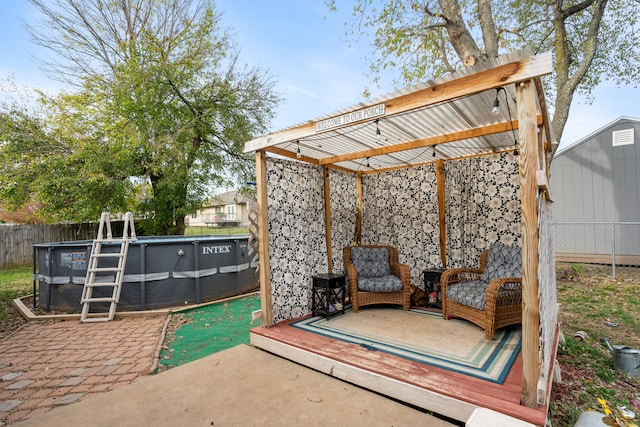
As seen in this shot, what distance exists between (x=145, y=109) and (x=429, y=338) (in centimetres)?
976

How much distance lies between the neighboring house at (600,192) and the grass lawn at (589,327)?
0.65 metres

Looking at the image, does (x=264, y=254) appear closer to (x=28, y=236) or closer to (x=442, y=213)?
(x=442, y=213)

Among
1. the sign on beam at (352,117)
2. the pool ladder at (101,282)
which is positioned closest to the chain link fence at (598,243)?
the sign on beam at (352,117)

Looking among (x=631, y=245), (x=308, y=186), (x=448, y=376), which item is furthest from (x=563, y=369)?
(x=631, y=245)

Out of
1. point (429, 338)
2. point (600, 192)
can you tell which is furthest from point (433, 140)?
point (600, 192)

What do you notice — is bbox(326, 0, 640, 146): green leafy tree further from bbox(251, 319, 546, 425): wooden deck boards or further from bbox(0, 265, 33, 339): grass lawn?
bbox(0, 265, 33, 339): grass lawn

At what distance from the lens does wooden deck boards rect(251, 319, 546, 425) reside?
213 centimetres

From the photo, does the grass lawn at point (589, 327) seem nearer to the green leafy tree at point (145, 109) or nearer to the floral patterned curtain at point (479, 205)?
the floral patterned curtain at point (479, 205)

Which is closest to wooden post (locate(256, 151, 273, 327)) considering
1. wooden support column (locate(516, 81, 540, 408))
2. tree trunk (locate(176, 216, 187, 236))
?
wooden support column (locate(516, 81, 540, 408))

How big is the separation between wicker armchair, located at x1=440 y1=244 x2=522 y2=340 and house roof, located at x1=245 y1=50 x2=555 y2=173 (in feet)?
5.28

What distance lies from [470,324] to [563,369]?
96 centimetres

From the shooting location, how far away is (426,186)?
5234 millimetres

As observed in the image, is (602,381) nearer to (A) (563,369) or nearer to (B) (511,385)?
(A) (563,369)

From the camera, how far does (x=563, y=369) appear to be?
3.29m
